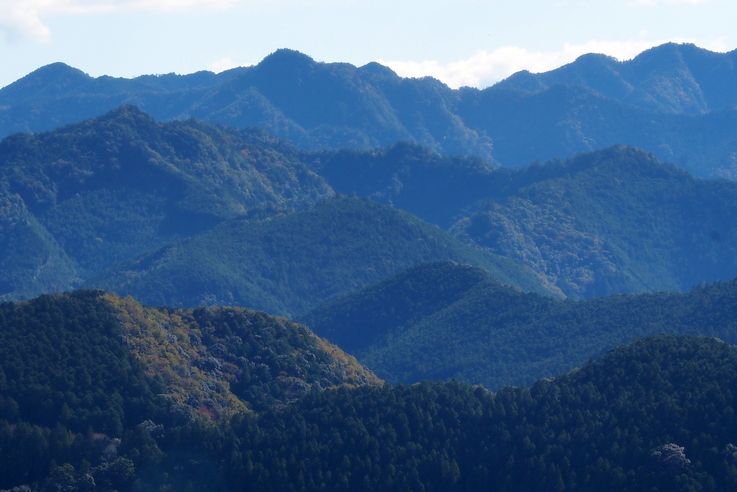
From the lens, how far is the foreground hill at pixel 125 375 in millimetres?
105500

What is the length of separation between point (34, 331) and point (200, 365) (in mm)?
12968

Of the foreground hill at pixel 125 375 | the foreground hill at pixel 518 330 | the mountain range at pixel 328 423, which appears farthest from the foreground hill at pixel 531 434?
the foreground hill at pixel 518 330

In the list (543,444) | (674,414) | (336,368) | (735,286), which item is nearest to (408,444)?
(543,444)

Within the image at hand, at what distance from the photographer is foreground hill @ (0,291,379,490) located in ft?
346

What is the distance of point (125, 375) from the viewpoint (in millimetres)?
116000

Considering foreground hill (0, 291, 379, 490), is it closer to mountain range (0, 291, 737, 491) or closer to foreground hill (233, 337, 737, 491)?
mountain range (0, 291, 737, 491)

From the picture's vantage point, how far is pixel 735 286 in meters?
168

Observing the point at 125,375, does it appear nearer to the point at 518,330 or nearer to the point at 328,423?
the point at 328,423

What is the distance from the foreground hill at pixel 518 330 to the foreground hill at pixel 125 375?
31865 mm

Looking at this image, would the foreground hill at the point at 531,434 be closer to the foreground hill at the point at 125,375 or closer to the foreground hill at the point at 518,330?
the foreground hill at the point at 125,375

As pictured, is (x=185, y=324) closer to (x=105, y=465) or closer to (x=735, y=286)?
(x=105, y=465)

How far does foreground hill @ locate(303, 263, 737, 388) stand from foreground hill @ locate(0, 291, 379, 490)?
105 feet

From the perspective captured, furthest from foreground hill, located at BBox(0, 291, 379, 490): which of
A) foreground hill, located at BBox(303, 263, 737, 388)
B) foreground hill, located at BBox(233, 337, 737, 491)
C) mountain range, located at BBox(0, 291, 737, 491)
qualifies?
foreground hill, located at BBox(303, 263, 737, 388)

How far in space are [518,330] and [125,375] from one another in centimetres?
7200
